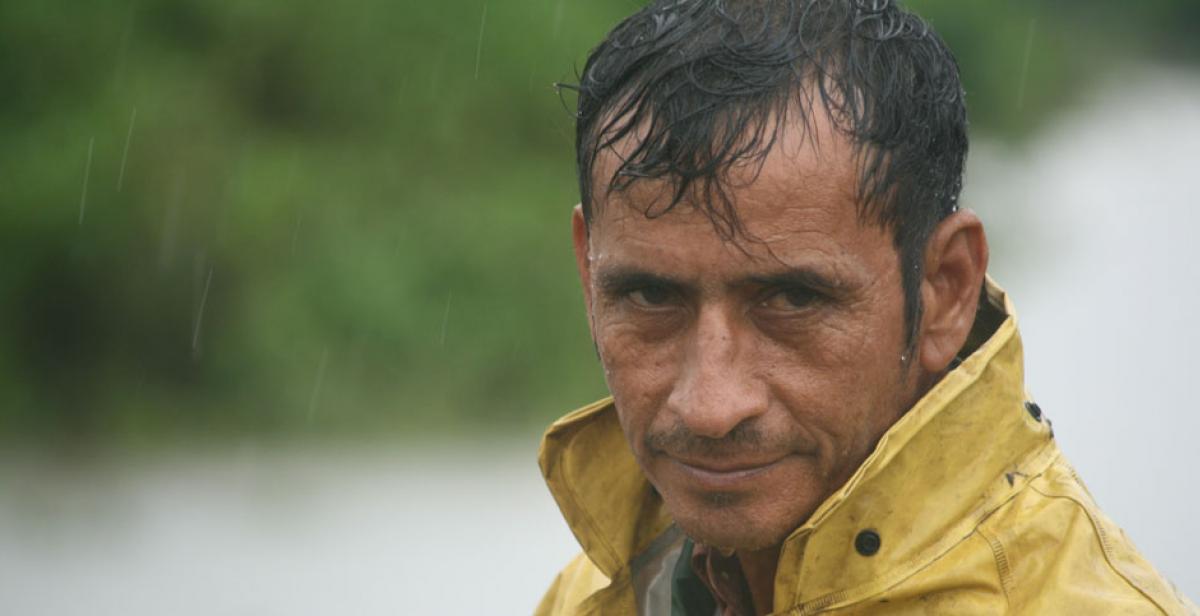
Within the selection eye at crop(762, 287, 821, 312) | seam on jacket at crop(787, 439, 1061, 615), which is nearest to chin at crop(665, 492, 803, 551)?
seam on jacket at crop(787, 439, 1061, 615)

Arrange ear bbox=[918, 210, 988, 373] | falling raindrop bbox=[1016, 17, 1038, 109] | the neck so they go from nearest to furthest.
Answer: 1. ear bbox=[918, 210, 988, 373]
2. the neck
3. falling raindrop bbox=[1016, 17, 1038, 109]

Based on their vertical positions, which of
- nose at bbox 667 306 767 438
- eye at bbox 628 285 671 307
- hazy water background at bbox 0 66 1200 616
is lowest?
hazy water background at bbox 0 66 1200 616

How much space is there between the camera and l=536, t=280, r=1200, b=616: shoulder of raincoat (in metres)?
1.90

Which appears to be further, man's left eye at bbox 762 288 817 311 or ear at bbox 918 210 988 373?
ear at bbox 918 210 988 373

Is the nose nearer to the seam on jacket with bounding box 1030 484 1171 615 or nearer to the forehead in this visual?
the forehead

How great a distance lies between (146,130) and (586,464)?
6235 millimetres

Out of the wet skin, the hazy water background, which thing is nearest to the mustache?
the wet skin

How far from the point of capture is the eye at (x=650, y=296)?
2049mm

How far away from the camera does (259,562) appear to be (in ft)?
22.5

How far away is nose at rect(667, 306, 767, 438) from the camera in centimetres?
195

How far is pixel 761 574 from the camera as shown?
2289 millimetres

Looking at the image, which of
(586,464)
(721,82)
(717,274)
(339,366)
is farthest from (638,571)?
(339,366)

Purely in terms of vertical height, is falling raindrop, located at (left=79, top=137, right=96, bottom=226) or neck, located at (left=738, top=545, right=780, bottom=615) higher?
neck, located at (left=738, top=545, right=780, bottom=615)

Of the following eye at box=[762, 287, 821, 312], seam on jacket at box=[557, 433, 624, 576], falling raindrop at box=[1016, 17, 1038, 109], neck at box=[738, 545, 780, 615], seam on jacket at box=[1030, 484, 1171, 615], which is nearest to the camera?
seam on jacket at box=[1030, 484, 1171, 615]
